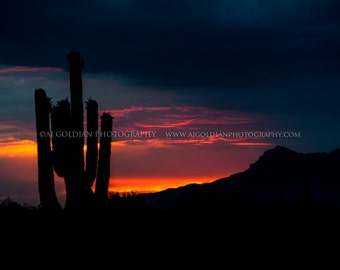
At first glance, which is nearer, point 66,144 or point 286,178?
point 66,144

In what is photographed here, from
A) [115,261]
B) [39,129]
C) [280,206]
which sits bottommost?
[115,261]

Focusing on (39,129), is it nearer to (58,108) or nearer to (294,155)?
(58,108)

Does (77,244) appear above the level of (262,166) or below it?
below

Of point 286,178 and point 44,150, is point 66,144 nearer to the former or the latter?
point 44,150

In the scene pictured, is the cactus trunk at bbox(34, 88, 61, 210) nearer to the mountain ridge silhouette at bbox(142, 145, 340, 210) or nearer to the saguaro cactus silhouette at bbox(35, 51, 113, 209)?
the saguaro cactus silhouette at bbox(35, 51, 113, 209)

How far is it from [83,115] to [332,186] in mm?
59824

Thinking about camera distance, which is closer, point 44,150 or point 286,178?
point 44,150

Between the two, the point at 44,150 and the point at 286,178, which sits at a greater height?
the point at 286,178

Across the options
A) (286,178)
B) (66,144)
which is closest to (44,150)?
(66,144)

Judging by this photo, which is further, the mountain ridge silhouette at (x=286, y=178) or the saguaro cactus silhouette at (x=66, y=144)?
the mountain ridge silhouette at (x=286, y=178)

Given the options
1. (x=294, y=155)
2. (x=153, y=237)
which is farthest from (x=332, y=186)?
(x=153, y=237)

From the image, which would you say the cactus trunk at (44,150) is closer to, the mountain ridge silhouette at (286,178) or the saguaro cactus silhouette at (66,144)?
the saguaro cactus silhouette at (66,144)

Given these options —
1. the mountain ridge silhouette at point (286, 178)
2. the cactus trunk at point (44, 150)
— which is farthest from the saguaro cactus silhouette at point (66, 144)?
the mountain ridge silhouette at point (286, 178)

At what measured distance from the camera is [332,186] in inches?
3076
